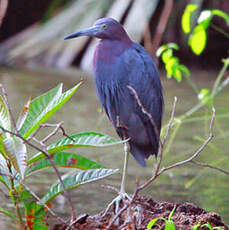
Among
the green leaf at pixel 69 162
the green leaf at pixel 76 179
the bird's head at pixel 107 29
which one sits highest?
the bird's head at pixel 107 29

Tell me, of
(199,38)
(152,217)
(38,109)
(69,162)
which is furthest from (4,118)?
(199,38)

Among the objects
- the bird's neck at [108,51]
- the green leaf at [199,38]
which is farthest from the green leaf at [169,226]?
the green leaf at [199,38]

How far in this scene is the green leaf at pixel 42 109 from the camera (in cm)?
246

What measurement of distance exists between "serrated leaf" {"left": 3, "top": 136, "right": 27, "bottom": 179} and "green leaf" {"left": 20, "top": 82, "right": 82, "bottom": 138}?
209 mm

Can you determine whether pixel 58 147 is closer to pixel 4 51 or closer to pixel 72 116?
pixel 72 116

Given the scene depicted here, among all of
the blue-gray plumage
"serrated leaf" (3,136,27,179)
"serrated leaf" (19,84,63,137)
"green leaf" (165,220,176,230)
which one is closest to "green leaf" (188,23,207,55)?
the blue-gray plumage

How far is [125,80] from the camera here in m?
3.19

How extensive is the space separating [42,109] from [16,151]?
0.34 m

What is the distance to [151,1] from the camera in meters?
8.48

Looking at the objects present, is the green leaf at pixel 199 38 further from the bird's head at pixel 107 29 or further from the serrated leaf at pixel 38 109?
the serrated leaf at pixel 38 109

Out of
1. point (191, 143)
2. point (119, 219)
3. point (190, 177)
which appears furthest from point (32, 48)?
point (119, 219)

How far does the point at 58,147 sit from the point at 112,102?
0.90 meters

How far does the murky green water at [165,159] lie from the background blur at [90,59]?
0.04ft

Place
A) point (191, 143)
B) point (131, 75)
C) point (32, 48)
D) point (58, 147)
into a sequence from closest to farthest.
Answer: point (58, 147)
point (131, 75)
point (191, 143)
point (32, 48)
